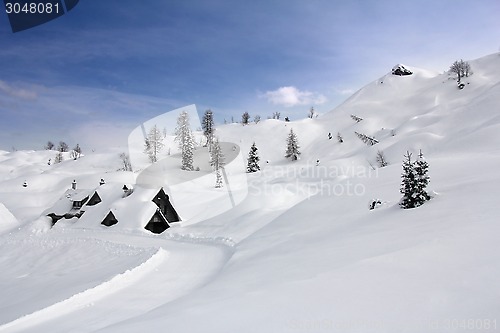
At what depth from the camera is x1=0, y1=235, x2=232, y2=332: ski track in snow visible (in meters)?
10.1

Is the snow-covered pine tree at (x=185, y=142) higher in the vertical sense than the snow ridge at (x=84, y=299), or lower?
higher

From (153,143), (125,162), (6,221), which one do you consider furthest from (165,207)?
(125,162)

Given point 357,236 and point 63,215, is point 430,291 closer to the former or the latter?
point 357,236

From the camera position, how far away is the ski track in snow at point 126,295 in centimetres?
1008

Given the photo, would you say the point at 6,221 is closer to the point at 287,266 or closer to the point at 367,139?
the point at 287,266

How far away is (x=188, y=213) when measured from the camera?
39.5 metres

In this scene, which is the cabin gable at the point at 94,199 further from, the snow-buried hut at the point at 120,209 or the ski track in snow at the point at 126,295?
the ski track in snow at the point at 126,295

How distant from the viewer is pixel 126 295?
1246cm

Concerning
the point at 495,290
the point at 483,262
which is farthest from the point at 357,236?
the point at 495,290

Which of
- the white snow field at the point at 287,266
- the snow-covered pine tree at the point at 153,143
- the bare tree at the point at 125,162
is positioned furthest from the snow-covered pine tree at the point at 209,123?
the white snow field at the point at 287,266

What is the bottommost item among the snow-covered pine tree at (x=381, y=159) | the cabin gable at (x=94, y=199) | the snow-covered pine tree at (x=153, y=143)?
the cabin gable at (x=94, y=199)

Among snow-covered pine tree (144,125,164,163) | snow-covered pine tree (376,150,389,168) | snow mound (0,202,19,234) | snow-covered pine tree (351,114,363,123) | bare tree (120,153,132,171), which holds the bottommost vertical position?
snow mound (0,202,19,234)

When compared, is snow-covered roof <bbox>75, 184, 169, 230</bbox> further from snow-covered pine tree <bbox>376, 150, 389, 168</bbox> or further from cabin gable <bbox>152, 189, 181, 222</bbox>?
snow-covered pine tree <bbox>376, 150, 389, 168</bbox>

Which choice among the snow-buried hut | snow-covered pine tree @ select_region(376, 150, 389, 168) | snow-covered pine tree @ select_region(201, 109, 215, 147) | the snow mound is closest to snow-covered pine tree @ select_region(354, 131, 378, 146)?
snow-covered pine tree @ select_region(376, 150, 389, 168)
